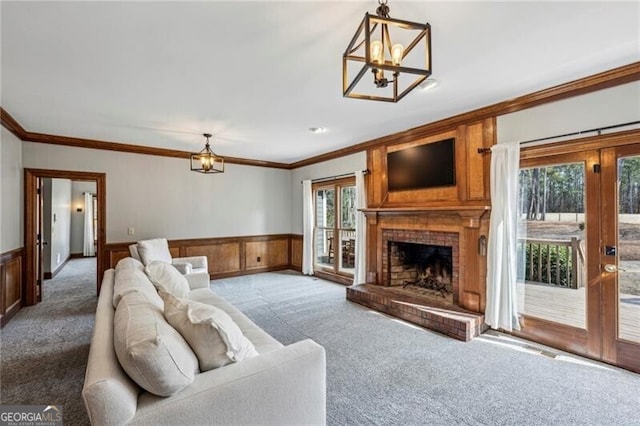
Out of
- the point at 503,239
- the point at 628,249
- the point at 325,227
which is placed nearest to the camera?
the point at 628,249

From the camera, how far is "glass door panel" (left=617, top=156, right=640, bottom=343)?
8.62 feet

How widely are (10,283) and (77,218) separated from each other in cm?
671

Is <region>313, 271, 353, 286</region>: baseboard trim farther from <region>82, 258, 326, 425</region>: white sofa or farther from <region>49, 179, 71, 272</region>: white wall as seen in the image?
<region>49, 179, 71, 272</region>: white wall

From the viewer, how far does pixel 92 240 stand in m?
9.59

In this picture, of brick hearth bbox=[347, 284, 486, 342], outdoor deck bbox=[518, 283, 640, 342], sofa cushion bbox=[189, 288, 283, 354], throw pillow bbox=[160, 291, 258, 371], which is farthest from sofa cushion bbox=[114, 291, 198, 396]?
outdoor deck bbox=[518, 283, 640, 342]

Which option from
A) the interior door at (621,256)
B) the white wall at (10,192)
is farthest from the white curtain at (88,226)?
the interior door at (621,256)

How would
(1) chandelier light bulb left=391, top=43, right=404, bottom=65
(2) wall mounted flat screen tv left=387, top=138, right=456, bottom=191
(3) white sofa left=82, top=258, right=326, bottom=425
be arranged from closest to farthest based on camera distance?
(3) white sofa left=82, top=258, right=326, bottom=425 → (1) chandelier light bulb left=391, top=43, right=404, bottom=65 → (2) wall mounted flat screen tv left=387, top=138, right=456, bottom=191

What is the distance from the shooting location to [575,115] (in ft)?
9.44

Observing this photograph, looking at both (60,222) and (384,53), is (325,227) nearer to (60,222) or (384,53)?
(384,53)

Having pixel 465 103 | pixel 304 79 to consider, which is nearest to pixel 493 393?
pixel 465 103

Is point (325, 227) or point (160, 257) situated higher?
point (325, 227)

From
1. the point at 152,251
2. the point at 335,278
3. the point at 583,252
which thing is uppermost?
the point at 583,252

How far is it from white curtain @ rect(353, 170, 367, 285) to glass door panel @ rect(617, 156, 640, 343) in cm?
307

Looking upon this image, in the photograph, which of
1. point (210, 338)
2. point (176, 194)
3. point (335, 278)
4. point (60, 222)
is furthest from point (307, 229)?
point (60, 222)
